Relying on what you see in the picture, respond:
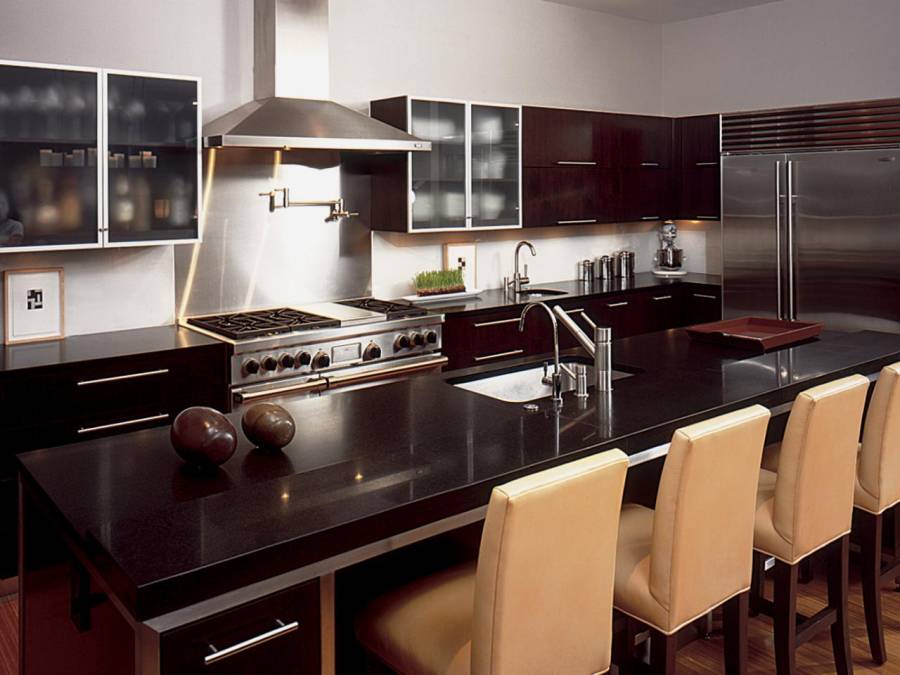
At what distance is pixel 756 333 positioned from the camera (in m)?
4.13

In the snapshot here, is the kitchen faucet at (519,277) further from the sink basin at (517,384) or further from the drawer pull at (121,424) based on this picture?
the drawer pull at (121,424)

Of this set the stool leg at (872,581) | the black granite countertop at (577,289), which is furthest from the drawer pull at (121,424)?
the stool leg at (872,581)

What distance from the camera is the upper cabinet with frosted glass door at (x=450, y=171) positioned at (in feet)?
17.2

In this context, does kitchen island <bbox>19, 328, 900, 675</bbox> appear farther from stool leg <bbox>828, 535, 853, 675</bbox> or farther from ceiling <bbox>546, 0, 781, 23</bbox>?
ceiling <bbox>546, 0, 781, 23</bbox>

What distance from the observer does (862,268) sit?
5770 mm

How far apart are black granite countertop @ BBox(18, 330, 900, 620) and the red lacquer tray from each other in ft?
1.27

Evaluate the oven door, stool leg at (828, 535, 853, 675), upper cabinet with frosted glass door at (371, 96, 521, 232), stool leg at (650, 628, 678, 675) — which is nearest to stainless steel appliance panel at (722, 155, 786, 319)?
upper cabinet with frosted glass door at (371, 96, 521, 232)

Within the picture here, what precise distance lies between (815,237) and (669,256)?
143cm

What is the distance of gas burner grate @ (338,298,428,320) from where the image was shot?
194 inches

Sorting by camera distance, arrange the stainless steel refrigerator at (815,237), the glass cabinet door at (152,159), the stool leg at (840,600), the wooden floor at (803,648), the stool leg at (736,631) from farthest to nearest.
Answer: the stainless steel refrigerator at (815,237) < the glass cabinet door at (152,159) < the wooden floor at (803,648) < the stool leg at (840,600) < the stool leg at (736,631)

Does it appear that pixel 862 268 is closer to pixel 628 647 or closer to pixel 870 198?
pixel 870 198

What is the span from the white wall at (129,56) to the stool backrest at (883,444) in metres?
3.51

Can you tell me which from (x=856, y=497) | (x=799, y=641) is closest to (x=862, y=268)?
(x=856, y=497)

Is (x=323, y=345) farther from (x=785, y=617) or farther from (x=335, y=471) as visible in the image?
(x=785, y=617)
